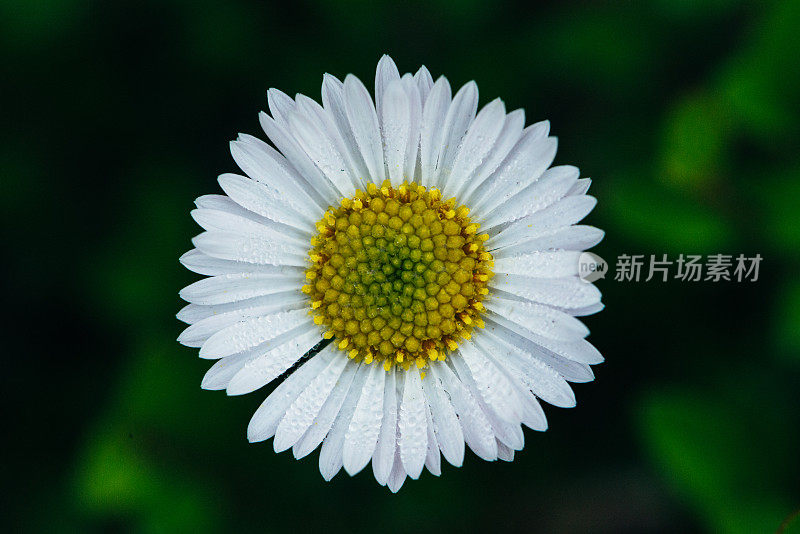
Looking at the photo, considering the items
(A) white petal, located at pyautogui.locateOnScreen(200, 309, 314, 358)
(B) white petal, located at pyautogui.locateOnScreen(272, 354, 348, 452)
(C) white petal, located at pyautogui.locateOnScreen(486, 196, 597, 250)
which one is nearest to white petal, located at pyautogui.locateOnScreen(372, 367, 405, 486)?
(B) white petal, located at pyautogui.locateOnScreen(272, 354, 348, 452)

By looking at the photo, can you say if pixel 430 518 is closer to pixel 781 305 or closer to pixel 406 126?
pixel 781 305

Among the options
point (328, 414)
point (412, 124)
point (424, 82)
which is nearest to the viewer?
point (424, 82)

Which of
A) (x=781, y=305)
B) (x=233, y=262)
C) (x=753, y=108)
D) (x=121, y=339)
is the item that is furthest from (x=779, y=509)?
(x=121, y=339)

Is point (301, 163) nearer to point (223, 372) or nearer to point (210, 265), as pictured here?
point (210, 265)

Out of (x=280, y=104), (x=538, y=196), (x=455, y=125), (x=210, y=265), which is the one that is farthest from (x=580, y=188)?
(x=210, y=265)

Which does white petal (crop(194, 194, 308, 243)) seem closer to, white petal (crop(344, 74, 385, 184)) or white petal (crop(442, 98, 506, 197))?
white petal (crop(344, 74, 385, 184))

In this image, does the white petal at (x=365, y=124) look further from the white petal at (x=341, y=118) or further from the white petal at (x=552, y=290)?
the white petal at (x=552, y=290)

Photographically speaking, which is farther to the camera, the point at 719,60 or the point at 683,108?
the point at 719,60
